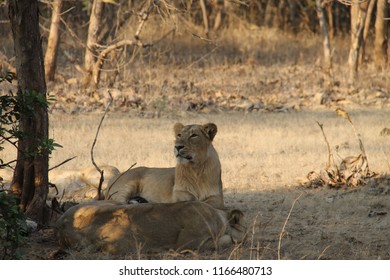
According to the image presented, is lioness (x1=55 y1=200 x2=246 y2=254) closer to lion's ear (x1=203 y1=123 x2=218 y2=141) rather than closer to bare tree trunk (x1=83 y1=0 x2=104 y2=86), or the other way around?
lion's ear (x1=203 y1=123 x2=218 y2=141)

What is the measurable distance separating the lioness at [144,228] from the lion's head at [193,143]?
1.38m

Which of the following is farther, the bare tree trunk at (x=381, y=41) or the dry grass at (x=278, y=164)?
the bare tree trunk at (x=381, y=41)

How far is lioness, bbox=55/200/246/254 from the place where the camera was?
20.5ft

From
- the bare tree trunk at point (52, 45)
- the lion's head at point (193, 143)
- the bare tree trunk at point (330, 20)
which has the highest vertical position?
the bare tree trunk at point (330, 20)

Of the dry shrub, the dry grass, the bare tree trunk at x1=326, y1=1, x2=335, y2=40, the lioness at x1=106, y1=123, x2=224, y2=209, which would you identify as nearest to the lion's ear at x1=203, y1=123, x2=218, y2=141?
the lioness at x1=106, y1=123, x2=224, y2=209

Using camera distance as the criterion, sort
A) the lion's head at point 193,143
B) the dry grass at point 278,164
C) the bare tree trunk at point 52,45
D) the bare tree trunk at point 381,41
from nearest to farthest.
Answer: the dry grass at point 278,164, the lion's head at point 193,143, the bare tree trunk at point 52,45, the bare tree trunk at point 381,41

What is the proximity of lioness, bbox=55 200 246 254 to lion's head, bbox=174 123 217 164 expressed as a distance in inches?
54.4

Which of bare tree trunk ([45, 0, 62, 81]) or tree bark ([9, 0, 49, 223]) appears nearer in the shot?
tree bark ([9, 0, 49, 223])

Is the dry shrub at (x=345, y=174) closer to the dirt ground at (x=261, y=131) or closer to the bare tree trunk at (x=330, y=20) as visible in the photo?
→ the dirt ground at (x=261, y=131)

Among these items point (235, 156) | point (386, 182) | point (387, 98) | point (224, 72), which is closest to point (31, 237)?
point (386, 182)

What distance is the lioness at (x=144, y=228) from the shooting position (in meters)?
6.25

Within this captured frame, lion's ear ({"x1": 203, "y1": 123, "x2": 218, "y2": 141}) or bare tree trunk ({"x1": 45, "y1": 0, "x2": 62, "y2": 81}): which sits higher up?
bare tree trunk ({"x1": 45, "y1": 0, "x2": 62, "y2": 81})

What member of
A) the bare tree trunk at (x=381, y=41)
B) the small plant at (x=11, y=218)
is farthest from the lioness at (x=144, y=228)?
the bare tree trunk at (x=381, y=41)

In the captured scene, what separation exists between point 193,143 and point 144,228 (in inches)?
69.9
